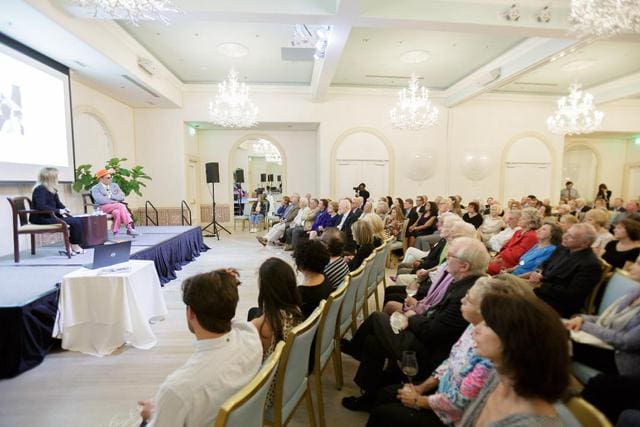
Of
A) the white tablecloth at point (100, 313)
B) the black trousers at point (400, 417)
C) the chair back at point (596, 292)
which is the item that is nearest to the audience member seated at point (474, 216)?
the chair back at point (596, 292)

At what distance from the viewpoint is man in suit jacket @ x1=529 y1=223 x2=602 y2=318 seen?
2.27 m

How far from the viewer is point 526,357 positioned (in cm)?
91

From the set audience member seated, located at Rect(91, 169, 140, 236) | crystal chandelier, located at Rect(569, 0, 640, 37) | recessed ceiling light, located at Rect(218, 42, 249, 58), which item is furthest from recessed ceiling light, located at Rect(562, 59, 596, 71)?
audience member seated, located at Rect(91, 169, 140, 236)

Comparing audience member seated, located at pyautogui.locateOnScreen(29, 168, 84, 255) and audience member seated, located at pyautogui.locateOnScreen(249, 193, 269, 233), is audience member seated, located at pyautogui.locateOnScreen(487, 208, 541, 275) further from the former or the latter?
audience member seated, located at pyautogui.locateOnScreen(249, 193, 269, 233)

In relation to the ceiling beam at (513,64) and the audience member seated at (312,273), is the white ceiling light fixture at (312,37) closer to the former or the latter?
the ceiling beam at (513,64)

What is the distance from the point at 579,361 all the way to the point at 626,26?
120 inches

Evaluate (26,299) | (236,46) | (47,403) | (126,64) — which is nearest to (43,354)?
(26,299)

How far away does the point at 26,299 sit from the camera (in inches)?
102

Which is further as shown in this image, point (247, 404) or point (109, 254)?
point (109, 254)

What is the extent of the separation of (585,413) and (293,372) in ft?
3.52

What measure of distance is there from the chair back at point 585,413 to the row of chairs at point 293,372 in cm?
91

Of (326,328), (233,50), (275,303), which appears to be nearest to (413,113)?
(233,50)

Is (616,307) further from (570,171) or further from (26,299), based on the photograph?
(570,171)

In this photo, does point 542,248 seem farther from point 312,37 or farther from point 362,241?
point 312,37
